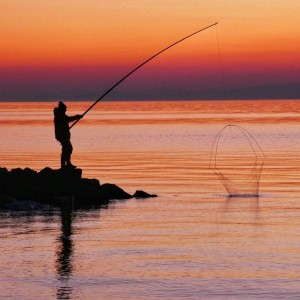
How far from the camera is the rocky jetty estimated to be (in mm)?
24281

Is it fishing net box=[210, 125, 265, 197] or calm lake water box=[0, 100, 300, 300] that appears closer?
calm lake water box=[0, 100, 300, 300]

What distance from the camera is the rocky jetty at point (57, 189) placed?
2428 centimetres

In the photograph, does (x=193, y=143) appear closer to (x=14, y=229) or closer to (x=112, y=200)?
(x=112, y=200)

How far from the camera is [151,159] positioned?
42.4 metres

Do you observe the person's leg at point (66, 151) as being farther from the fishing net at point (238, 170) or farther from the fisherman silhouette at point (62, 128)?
the fishing net at point (238, 170)

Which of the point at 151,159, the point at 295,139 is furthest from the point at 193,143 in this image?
the point at 151,159

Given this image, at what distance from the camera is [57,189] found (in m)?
24.8

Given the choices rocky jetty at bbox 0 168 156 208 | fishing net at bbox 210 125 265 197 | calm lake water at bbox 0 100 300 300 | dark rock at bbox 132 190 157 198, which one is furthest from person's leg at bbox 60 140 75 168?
fishing net at bbox 210 125 265 197

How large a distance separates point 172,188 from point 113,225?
25.2ft

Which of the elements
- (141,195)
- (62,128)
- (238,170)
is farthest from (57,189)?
(238,170)

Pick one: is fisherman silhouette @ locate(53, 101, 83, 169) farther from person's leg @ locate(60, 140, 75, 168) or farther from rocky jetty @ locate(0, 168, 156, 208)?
rocky jetty @ locate(0, 168, 156, 208)

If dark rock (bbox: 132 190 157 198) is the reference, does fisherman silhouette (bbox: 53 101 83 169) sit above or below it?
above

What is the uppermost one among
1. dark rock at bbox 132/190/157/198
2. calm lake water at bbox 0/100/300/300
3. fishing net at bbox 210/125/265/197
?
fishing net at bbox 210/125/265/197

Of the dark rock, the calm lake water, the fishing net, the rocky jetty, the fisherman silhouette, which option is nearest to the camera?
the calm lake water
